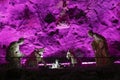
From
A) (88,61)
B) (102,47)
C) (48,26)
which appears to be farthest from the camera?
(48,26)

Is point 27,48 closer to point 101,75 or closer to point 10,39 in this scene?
point 10,39

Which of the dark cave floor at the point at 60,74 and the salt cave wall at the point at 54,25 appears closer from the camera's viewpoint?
the dark cave floor at the point at 60,74

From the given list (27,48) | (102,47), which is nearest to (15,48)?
(27,48)

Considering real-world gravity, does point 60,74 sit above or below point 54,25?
below

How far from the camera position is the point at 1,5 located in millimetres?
15367

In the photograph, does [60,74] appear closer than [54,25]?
Yes

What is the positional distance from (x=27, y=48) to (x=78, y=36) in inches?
96.7

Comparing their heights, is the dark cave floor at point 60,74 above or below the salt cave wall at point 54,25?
below

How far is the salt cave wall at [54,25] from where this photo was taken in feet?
48.2

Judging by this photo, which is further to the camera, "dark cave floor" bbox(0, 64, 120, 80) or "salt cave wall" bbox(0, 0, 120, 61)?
"salt cave wall" bbox(0, 0, 120, 61)

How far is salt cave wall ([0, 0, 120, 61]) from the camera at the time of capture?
14.7m

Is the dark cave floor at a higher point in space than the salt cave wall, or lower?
lower

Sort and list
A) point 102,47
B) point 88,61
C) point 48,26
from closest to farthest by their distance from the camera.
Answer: point 102,47 → point 88,61 → point 48,26

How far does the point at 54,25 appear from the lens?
601 inches
